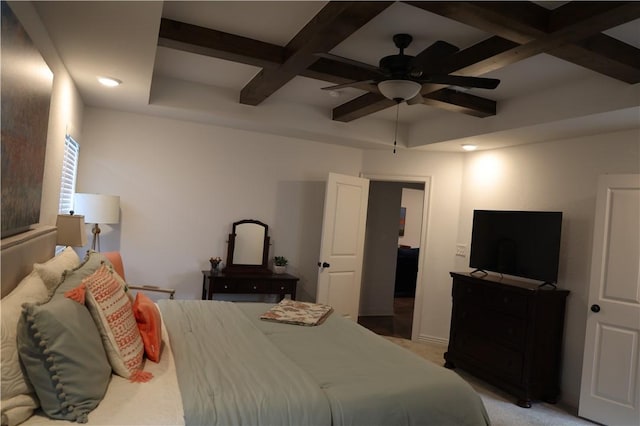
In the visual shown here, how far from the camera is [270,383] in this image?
1850mm

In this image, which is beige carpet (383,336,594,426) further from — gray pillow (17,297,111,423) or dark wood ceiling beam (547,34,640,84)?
gray pillow (17,297,111,423)

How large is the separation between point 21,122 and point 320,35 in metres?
1.55

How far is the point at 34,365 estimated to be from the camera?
56.4 inches

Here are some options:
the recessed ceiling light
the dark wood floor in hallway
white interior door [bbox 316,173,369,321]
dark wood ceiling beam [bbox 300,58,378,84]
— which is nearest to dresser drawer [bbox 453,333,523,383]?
the dark wood floor in hallway

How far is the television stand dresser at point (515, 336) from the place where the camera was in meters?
3.61

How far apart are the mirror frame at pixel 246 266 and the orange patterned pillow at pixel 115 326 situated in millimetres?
2663

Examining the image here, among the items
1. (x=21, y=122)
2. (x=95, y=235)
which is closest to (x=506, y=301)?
(x=21, y=122)

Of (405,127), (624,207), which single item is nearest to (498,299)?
(624,207)

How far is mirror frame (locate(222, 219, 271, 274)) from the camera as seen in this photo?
4.77 meters

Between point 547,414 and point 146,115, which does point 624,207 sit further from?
point 146,115

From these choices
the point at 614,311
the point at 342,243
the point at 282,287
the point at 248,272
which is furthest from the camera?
the point at 342,243

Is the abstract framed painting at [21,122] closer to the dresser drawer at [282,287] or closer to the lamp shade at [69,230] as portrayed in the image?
the lamp shade at [69,230]

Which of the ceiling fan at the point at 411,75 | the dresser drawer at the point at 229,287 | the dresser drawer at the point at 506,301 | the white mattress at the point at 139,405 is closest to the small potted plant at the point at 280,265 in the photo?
the dresser drawer at the point at 229,287

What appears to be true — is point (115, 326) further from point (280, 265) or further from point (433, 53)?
point (280, 265)
